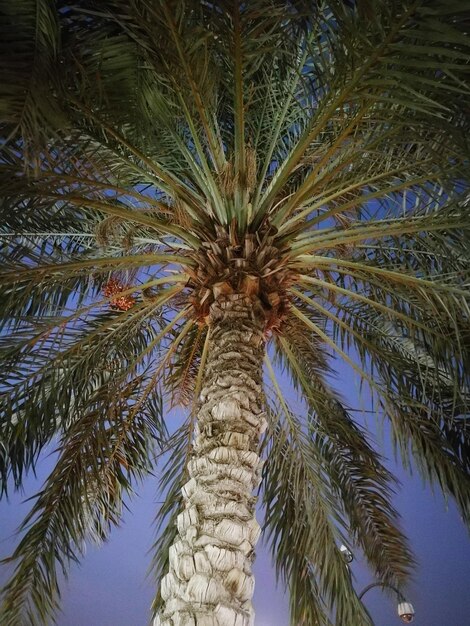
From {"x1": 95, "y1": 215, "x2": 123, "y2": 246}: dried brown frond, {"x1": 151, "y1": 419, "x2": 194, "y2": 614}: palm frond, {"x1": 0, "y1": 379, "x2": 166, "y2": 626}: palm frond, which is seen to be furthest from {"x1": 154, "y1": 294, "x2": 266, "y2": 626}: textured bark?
{"x1": 151, "y1": 419, "x2": 194, "y2": 614}: palm frond

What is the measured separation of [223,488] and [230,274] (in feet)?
5.58

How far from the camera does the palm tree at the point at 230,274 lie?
3250 mm

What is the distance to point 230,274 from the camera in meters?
4.32

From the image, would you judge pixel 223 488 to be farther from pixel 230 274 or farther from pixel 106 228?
pixel 106 228

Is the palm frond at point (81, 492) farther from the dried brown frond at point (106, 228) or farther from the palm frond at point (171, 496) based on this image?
the dried brown frond at point (106, 228)

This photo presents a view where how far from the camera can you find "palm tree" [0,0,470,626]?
3.25 meters

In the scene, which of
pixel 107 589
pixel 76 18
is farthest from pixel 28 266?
pixel 107 589

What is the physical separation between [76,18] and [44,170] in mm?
1068

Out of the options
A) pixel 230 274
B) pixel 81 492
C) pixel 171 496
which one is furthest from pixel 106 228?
pixel 171 496

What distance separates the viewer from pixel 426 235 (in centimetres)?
444

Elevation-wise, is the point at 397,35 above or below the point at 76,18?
below

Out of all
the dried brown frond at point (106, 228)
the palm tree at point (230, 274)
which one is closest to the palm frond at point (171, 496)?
the palm tree at point (230, 274)

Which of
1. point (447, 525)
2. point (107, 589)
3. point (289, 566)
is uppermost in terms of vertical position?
point (447, 525)

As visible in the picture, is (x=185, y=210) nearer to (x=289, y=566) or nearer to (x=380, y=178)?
(x=380, y=178)
